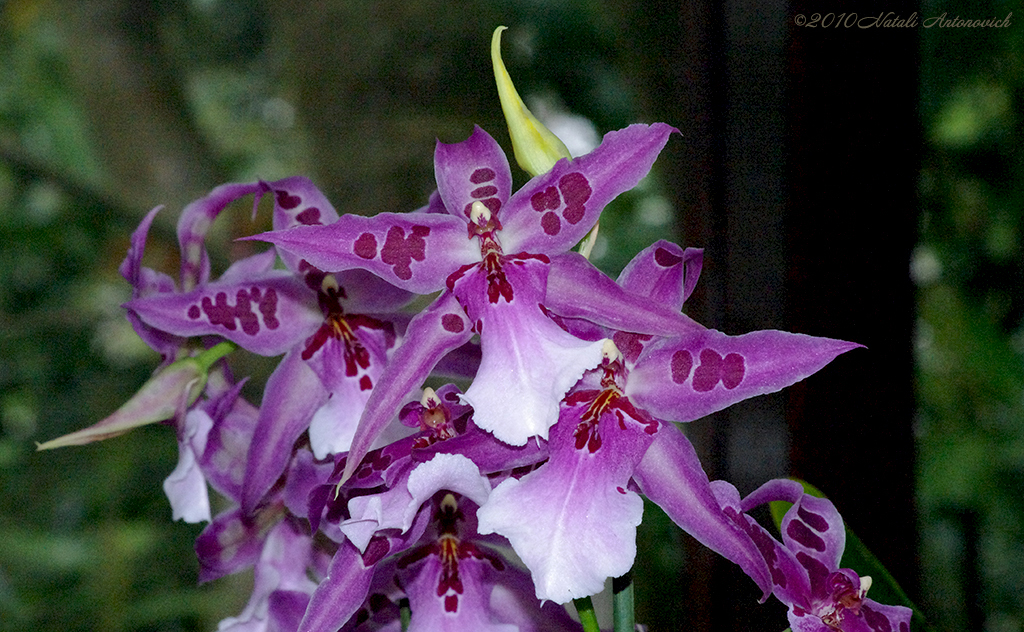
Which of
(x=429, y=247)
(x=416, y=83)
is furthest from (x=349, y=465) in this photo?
(x=416, y=83)

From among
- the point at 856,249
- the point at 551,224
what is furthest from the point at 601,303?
the point at 856,249

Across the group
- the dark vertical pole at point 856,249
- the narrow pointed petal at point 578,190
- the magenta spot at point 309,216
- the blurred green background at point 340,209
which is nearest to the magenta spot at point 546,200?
the narrow pointed petal at point 578,190

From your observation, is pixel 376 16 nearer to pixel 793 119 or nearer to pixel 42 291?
pixel 42 291

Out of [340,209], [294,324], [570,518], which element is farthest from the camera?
[340,209]

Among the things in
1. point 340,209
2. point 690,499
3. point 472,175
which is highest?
point 472,175

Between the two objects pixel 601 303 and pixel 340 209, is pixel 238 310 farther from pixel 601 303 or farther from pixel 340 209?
pixel 340 209

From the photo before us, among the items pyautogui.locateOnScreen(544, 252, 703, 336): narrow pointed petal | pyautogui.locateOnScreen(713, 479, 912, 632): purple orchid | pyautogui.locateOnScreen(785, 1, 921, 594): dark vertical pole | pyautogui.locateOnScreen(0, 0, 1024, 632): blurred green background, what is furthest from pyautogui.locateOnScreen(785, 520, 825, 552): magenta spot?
pyautogui.locateOnScreen(0, 0, 1024, 632): blurred green background

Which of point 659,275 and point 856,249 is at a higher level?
point 659,275

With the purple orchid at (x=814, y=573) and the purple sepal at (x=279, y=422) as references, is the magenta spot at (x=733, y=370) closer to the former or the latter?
the purple orchid at (x=814, y=573)
